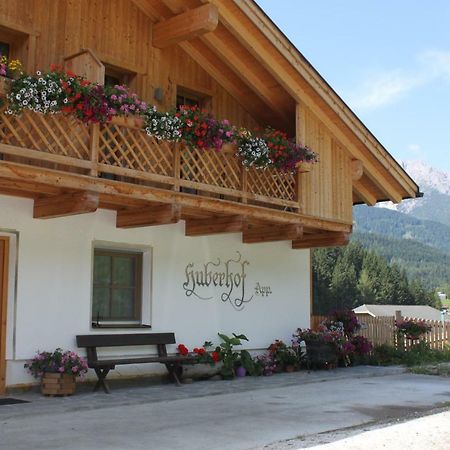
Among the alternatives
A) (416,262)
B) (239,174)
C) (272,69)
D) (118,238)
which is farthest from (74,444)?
(416,262)

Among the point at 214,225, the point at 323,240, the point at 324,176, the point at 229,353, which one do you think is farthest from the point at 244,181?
the point at 323,240

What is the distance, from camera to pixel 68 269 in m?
11.5

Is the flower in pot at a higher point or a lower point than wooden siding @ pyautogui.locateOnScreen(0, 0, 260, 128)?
lower

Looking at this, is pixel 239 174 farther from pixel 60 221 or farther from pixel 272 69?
pixel 60 221

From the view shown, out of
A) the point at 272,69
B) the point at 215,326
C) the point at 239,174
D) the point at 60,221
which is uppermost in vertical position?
the point at 272,69

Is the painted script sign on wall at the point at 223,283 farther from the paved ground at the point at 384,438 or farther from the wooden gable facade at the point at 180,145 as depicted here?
the paved ground at the point at 384,438

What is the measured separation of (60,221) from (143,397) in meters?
3.05

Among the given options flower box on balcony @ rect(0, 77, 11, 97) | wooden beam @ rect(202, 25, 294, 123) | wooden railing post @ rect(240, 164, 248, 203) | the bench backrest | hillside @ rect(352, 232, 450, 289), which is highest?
hillside @ rect(352, 232, 450, 289)

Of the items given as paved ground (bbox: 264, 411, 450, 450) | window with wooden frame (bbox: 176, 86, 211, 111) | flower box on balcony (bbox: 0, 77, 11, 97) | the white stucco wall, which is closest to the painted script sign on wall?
the white stucco wall

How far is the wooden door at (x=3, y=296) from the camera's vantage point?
34.9 feet

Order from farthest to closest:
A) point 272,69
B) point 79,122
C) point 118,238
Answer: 1. point 272,69
2. point 118,238
3. point 79,122

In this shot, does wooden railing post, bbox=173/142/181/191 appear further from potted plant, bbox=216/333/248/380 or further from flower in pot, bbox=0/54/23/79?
potted plant, bbox=216/333/248/380

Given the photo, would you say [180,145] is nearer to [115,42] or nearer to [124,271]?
[115,42]

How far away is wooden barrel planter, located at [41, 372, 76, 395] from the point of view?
10.6m
